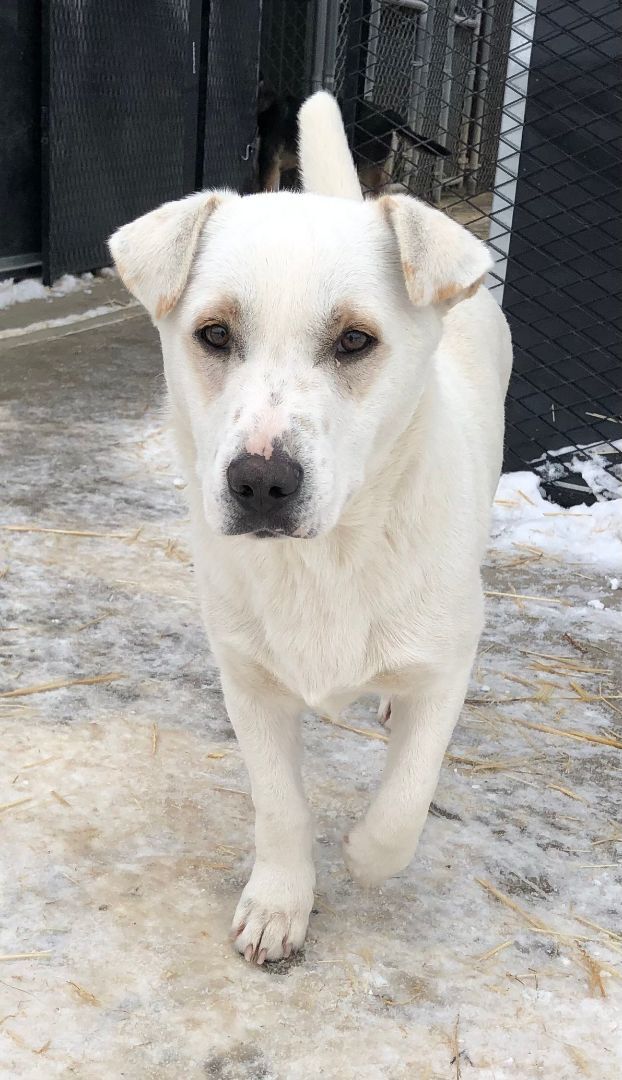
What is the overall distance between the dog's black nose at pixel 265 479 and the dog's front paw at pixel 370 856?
2.74 ft

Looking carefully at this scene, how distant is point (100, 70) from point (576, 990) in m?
6.82

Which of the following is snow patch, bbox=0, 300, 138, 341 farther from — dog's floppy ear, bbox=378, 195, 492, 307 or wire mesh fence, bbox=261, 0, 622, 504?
dog's floppy ear, bbox=378, 195, 492, 307

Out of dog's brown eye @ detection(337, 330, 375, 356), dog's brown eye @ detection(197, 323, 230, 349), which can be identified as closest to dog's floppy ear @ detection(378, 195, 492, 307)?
dog's brown eye @ detection(337, 330, 375, 356)

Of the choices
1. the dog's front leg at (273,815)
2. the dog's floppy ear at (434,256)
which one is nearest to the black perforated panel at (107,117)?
the dog's floppy ear at (434,256)

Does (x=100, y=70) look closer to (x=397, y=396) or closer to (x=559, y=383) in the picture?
(x=559, y=383)

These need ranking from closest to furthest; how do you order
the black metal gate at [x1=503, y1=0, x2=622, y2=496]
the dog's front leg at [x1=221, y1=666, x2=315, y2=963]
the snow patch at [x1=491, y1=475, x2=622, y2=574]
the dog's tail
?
the dog's front leg at [x1=221, y1=666, x2=315, y2=963] → the dog's tail → the snow patch at [x1=491, y1=475, x2=622, y2=574] → the black metal gate at [x1=503, y1=0, x2=622, y2=496]

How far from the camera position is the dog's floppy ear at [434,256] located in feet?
7.16

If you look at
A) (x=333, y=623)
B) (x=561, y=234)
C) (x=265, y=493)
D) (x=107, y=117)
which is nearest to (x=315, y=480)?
(x=265, y=493)

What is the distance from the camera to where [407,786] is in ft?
7.90

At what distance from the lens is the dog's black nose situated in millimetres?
1942

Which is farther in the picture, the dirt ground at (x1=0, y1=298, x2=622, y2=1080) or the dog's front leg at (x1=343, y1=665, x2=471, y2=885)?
the dog's front leg at (x1=343, y1=665, x2=471, y2=885)

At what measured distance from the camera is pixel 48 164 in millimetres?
7227

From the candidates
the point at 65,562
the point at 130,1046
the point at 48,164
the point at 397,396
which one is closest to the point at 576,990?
the point at 130,1046

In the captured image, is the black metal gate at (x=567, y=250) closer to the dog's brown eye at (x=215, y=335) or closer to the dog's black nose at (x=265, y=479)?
the dog's brown eye at (x=215, y=335)
